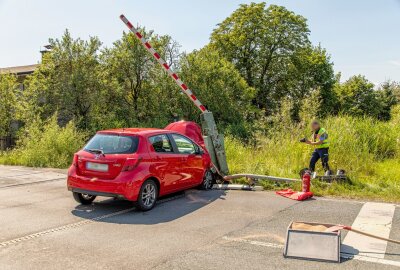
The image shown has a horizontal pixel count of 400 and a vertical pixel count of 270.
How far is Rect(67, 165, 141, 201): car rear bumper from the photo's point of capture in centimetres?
741

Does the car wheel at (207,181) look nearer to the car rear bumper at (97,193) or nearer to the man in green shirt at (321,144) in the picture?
the man in green shirt at (321,144)

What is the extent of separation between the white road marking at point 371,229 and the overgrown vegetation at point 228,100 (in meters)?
1.31

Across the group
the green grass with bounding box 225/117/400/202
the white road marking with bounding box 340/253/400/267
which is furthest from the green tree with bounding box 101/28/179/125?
the white road marking with bounding box 340/253/400/267

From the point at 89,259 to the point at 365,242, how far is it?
3781 millimetres

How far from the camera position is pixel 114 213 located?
7.62 m

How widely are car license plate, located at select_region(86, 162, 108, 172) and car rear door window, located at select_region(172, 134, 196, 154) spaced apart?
190 cm

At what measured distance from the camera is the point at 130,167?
24.7ft

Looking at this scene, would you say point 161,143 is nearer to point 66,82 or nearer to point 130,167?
point 130,167

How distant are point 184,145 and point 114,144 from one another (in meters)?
1.86

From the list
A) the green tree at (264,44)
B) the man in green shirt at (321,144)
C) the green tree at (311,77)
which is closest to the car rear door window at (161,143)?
the man in green shirt at (321,144)

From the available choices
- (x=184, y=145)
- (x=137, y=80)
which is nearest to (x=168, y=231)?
(x=184, y=145)

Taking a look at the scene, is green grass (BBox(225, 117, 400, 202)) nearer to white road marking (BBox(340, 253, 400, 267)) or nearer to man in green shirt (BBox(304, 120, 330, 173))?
man in green shirt (BBox(304, 120, 330, 173))

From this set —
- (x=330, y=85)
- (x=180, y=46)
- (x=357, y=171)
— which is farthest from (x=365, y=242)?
(x=330, y=85)

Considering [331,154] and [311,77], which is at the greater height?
[311,77]
